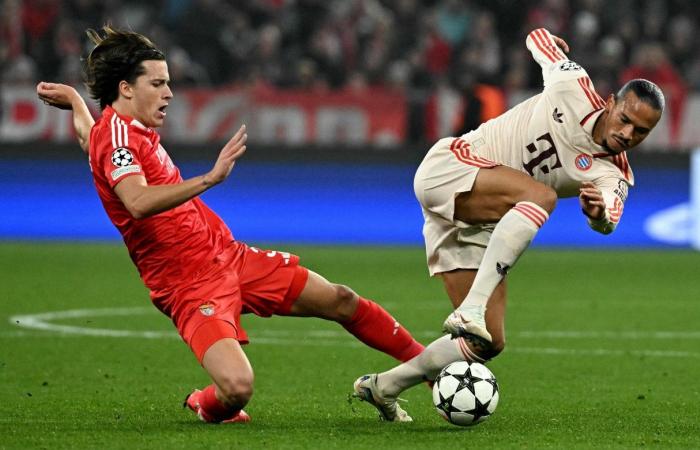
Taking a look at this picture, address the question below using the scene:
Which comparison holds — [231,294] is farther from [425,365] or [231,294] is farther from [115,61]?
[115,61]

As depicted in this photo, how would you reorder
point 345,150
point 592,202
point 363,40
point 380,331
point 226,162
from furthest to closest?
point 363,40 → point 345,150 → point 380,331 → point 592,202 → point 226,162

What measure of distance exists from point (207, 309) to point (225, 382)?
0.42 m

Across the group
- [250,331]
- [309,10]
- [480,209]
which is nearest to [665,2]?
[309,10]

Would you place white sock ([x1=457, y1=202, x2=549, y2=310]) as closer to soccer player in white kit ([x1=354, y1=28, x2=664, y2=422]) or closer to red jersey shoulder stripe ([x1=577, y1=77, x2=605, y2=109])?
soccer player in white kit ([x1=354, y1=28, x2=664, y2=422])

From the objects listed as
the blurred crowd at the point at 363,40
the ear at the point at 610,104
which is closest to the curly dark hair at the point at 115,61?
the ear at the point at 610,104

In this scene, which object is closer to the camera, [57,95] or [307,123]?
[57,95]

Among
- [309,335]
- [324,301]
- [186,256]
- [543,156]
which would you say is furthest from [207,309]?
[309,335]

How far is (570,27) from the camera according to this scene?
19.2m

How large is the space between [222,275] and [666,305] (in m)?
6.45

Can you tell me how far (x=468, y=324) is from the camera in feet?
18.9

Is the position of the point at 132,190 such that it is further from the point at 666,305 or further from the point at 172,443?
the point at 666,305

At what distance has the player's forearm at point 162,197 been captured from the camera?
18.6ft

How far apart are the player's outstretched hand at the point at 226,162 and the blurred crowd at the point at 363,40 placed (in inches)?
465

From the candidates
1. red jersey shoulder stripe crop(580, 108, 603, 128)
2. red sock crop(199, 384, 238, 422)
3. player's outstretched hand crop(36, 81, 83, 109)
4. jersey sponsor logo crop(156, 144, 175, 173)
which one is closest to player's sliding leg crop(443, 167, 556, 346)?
red jersey shoulder stripe crop(580, 108, 603, 128)
